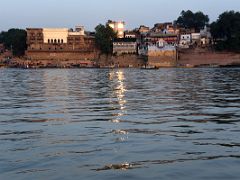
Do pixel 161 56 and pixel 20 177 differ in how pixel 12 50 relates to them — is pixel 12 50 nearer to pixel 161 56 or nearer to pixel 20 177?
pixel 161 56

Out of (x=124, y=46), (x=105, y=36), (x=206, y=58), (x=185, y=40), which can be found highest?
(x=105, y=36)

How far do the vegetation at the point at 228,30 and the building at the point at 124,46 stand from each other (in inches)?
621

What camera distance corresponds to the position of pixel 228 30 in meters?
94.2

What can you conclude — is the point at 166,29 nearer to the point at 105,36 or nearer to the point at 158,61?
the point at 158,61

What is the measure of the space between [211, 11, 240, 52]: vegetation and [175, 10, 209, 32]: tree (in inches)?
942

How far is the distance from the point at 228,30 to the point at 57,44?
35106 mm

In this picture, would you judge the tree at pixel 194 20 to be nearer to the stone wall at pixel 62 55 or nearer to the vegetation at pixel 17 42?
the stone wall at pixel 62 55

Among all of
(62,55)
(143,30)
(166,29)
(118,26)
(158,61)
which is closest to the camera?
(158,61)

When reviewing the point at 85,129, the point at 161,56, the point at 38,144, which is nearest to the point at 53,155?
the point at 38,144

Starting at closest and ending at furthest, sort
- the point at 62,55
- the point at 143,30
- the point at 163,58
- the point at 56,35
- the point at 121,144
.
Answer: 1. the point at 121,144
2. the point at 163,58
3. the point at 62,55
4. the point at 56,35
5. the point at 143,30

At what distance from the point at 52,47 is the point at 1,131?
310ft

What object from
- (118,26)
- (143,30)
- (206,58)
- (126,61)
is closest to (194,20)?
(143,30)

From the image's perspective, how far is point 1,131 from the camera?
35.9 ft

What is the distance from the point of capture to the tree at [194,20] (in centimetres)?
12136
